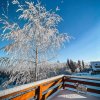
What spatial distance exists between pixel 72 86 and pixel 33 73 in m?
2.87

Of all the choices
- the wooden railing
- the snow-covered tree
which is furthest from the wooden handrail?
the snow-covered tree

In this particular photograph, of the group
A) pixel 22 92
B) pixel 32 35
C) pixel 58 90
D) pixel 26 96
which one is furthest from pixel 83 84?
pixel 32 35

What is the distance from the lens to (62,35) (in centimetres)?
778

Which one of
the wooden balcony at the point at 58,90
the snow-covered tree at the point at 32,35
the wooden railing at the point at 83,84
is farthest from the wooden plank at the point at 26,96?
the snow-covered tree at the point at 32,35

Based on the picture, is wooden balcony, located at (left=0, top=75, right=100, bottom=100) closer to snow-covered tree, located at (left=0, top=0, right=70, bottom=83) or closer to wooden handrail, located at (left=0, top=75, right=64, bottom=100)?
wooden handrail, located at (left=0, top=75, right=64, bottom=100)

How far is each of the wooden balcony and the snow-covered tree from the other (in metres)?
2.25

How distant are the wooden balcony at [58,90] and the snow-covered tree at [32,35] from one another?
225cm

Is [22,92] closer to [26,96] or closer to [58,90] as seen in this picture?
[26,96]

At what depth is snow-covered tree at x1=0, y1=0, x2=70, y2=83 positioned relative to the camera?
21.8ft

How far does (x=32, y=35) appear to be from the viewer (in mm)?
7160

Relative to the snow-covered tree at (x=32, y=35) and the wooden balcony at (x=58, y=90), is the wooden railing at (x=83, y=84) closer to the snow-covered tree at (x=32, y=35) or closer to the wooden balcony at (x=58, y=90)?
the wooden balcony at (x=58, y=90)

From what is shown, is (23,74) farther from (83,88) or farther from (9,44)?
(83,88)

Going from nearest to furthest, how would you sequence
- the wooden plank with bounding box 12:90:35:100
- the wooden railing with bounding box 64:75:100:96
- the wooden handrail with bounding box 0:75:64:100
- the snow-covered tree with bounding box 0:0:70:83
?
the wooden handrail with bounding box 0:75:64:100, the wooden plank with bounding box 12:90:35:100, the wooden railing with bounding box 64:75:100:96, the snow-covered tree with bounding box 0:0:70:83

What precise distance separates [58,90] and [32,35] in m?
3.42
